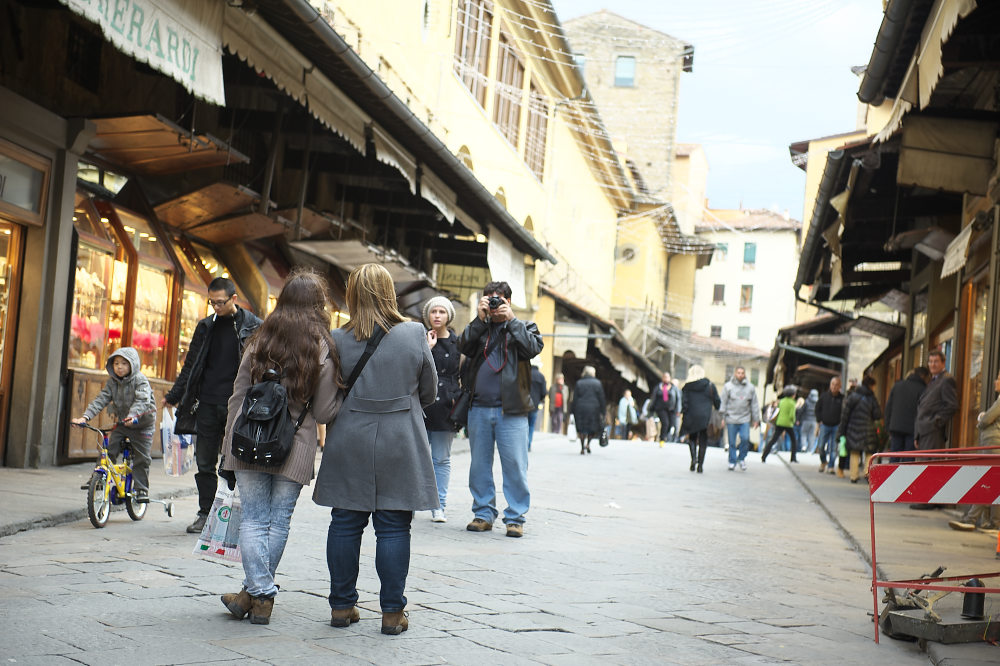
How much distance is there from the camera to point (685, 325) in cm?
6456

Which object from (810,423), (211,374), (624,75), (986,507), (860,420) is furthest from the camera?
(624,75)

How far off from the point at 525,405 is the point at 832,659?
157 inches

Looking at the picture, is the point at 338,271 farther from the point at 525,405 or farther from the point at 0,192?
the point at 525,405

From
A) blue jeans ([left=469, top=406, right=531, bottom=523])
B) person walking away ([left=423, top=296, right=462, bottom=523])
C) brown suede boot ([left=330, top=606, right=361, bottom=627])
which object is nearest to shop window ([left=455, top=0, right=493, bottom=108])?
person walking away ([left=423, top=296, right=462, bottom=523])

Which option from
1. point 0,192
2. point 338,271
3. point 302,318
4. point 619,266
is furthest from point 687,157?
point 302,318

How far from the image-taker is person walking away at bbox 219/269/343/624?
5215 mm

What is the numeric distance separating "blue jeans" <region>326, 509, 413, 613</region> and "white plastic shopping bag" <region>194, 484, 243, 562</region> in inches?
21.0

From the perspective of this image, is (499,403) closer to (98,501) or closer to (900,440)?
(98,501)

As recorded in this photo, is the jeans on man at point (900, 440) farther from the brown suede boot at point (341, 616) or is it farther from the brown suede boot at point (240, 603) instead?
the brown suede boot at point (240, 603)

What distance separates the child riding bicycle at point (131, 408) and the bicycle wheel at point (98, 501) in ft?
1.21

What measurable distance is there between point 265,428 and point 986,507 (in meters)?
7.99

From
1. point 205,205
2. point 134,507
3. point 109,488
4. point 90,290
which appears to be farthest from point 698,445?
point 109,488

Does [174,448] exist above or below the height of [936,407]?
below

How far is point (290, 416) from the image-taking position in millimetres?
5262
